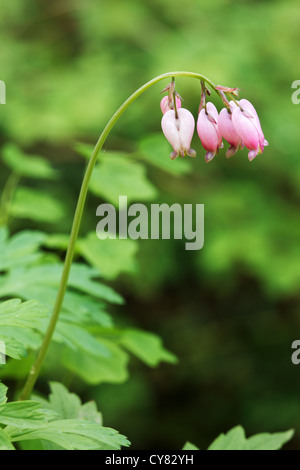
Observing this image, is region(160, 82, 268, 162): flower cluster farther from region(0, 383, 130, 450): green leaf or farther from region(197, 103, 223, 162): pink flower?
region(0, 383, 130, 450): green leaf

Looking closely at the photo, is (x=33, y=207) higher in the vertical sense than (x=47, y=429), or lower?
higher

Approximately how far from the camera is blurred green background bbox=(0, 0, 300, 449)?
3.51 metres

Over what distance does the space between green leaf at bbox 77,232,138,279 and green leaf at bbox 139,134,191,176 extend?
0.28 meters

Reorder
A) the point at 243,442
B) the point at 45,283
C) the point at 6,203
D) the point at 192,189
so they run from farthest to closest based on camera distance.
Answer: the point at 192,189
the point at 6,203
the point at 45,283
the point at 243,442

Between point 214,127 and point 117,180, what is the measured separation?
2.64 feet

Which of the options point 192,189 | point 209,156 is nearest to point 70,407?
point 209,156

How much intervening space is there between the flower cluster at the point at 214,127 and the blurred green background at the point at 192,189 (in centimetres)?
219

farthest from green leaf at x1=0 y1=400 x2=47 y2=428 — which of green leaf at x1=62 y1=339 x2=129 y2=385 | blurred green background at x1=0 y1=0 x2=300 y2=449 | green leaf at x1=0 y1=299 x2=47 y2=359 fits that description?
blurred green background at x1=0 y1=0 x2=300 y2=449

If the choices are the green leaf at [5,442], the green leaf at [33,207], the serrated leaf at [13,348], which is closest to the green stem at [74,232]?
the serrated leaf at [13,348]

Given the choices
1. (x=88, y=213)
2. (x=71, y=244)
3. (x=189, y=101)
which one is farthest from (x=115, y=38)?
(x=71, y=244)

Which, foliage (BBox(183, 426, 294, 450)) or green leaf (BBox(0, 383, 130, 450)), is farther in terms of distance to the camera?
foliage (BBox(183, 426, 294, 450))

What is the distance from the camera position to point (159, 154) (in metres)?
1.91

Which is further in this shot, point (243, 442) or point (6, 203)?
point (6, 203)

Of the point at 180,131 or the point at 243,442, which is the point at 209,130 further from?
the point at 243,442
